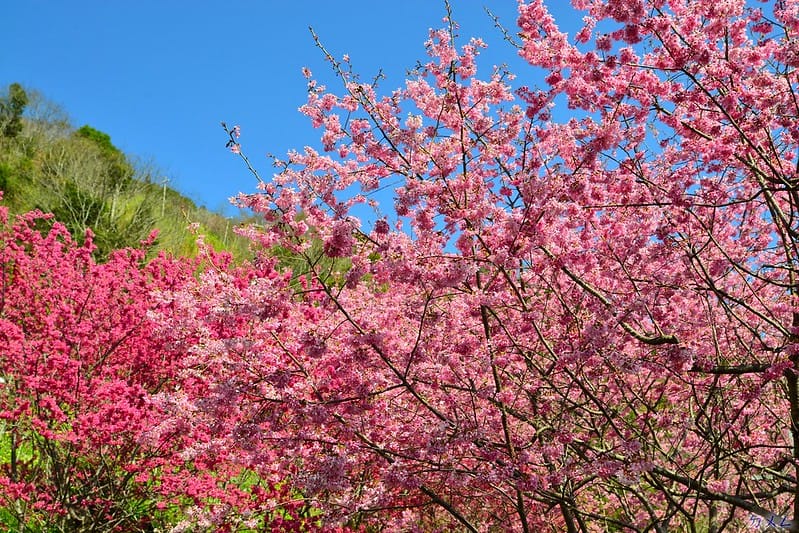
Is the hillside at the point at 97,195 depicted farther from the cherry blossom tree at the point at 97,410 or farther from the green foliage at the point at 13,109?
the cherry blossom tree at the point at 97,410

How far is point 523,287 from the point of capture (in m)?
4.66

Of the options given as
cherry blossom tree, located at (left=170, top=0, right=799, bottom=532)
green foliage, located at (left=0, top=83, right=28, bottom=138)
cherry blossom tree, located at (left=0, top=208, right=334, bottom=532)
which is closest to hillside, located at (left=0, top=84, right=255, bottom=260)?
green foliage, located at (left=0, top=83, right=28, bottom=138)

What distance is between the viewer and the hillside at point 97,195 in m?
20.6

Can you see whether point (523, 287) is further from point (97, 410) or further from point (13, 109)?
point (13, 109)

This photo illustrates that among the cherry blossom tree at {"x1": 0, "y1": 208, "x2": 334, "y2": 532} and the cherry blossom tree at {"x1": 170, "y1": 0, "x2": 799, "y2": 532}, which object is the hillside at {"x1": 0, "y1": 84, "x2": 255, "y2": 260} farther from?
the cherry blossom tree at {"x1": 170, "y1": 0, "x2": 799, "y2": 532}

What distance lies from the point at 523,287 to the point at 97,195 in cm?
2050

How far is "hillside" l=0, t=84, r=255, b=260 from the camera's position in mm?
20641

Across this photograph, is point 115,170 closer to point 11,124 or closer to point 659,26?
point 11,124

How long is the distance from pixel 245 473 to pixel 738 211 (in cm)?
630

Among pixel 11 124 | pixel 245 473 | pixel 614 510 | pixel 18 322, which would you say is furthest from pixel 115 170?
pixel 614 510

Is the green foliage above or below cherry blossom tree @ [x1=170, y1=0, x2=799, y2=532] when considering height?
above

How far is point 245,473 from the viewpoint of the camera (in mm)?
7637

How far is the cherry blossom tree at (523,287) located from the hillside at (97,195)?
1392 cm

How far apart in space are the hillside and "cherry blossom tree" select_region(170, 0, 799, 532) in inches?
548
